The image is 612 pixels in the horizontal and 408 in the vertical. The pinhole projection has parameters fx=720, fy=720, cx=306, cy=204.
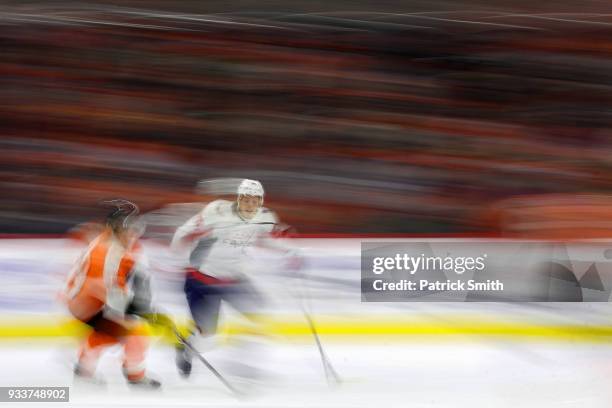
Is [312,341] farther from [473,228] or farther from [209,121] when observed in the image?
[209,121]

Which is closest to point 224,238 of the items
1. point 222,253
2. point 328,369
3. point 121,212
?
point 222,253

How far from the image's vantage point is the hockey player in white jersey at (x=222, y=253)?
8.74ft

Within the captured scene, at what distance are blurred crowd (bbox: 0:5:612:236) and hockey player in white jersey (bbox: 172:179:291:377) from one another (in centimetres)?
9

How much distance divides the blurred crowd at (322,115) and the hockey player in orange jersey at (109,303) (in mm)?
156

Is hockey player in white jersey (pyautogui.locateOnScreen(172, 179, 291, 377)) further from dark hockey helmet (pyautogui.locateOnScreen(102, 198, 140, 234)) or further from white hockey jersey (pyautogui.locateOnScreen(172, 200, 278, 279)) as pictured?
dark hockey helmet (pyautogui.locateOnScreen(102, 198, 140, 234))

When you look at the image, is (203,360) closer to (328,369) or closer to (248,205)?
(328,369)

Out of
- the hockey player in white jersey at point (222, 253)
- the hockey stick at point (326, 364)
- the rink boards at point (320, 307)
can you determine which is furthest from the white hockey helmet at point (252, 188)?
the hockey stick at point (326, 364)

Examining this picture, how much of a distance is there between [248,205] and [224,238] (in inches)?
6.5

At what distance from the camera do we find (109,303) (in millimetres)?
2756

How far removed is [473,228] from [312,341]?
2.37ft

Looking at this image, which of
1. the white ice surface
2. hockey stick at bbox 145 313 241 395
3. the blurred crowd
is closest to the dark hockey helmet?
the blurred crowd

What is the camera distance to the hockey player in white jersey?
2664 millimetres

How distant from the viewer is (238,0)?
2.76 m

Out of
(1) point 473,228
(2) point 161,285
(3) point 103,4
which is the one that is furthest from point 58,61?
(1) point 473,228
